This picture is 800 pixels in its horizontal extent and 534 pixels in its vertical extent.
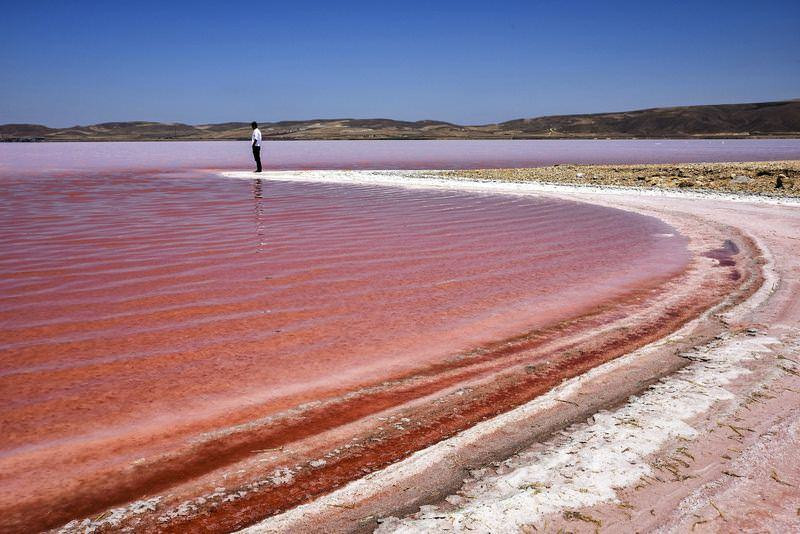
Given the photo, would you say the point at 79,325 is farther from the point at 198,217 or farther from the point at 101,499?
the point at 198,217

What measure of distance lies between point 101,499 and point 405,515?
4.84 feet

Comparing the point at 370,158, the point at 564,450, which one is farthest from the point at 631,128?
the point at 564,450

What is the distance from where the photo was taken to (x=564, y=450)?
3.00 m

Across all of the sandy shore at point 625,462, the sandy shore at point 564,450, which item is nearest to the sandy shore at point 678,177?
the sandy shore at point 564,450

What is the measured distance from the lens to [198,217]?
484 inches

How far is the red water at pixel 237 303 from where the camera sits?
3.58 m

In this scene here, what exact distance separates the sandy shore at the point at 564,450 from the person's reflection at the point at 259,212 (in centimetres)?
582

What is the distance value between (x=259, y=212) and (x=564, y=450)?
1127 centimetres

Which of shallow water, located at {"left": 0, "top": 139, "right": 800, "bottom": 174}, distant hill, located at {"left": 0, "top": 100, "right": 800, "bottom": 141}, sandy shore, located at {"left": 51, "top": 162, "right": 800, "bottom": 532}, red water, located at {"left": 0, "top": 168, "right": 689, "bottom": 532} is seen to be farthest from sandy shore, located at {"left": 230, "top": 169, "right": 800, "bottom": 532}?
distant hill, located at {"left": 0, "top": 100, "right": 800, "bottom": 141}

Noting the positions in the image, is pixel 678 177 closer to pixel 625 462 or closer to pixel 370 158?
pixel 625 462

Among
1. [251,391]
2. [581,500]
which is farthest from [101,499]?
[581,500]

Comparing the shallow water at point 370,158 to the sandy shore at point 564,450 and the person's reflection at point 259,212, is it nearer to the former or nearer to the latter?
the person's reflection at point 259,212

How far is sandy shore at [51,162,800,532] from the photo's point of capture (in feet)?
8.21

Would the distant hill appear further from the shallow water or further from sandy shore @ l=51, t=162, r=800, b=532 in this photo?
sandy shore @ l=51, t=162, r=800, b=532
